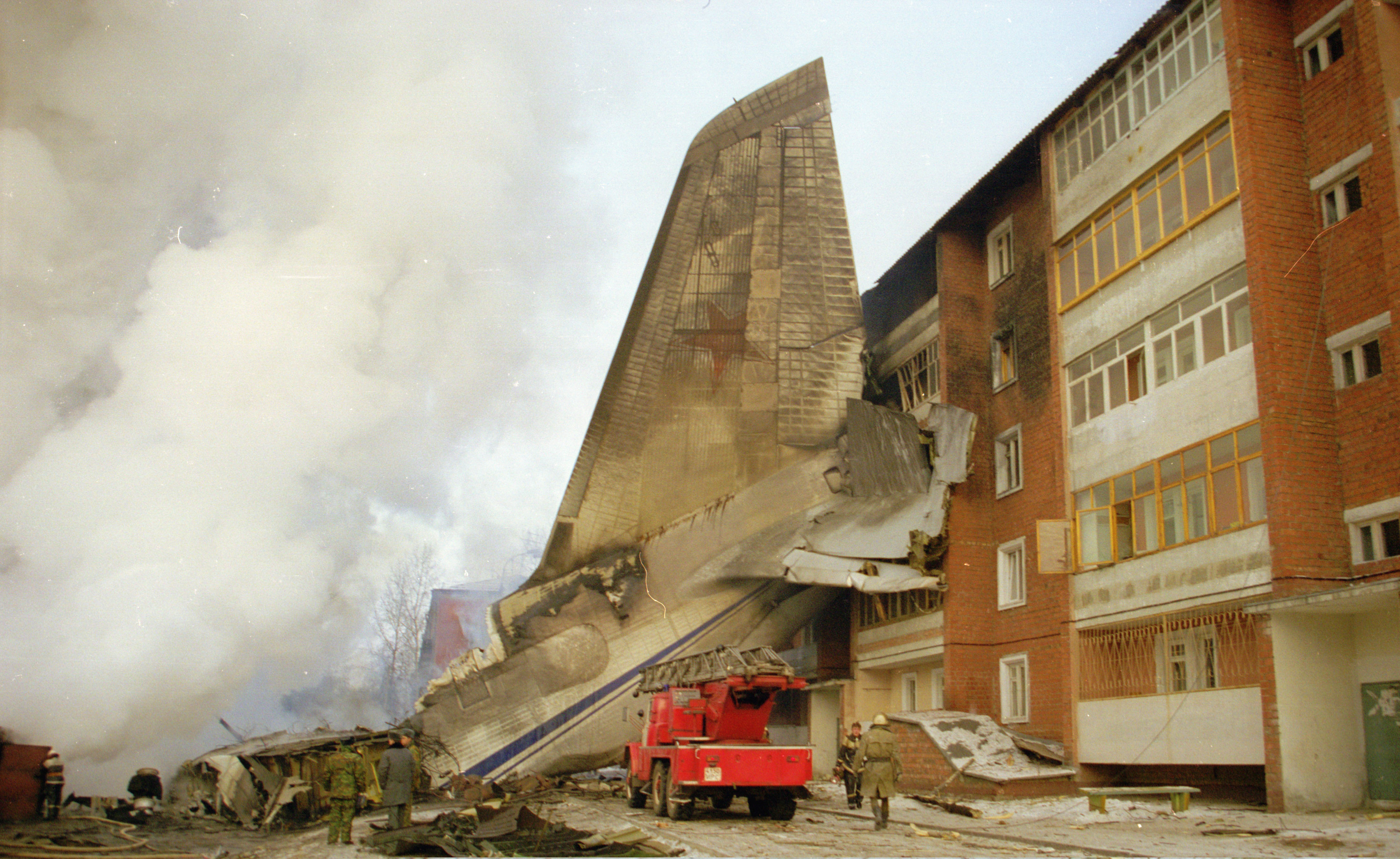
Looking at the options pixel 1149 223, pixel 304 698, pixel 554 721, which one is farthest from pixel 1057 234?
pixel 304 698

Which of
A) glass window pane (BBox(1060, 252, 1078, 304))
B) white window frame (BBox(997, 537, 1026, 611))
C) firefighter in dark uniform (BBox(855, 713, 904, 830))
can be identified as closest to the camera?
firefighter in dark uniform (BBox(855, 713, 904, 830))

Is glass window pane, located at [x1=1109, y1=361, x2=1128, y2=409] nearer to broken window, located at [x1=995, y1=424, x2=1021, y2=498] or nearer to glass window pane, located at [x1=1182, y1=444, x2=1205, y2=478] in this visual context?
glass window pane, located at [x1=1182, y1=444, x2=1205, y2=478]

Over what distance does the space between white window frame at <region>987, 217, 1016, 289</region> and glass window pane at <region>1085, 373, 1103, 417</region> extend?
4.51 m

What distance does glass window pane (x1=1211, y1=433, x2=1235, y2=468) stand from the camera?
15797 mm

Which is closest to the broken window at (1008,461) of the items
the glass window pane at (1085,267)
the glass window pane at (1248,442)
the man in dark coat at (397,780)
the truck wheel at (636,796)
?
the glass window pane at (1085,267)

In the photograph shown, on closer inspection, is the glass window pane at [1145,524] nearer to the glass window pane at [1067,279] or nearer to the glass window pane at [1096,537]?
the glass window pane at [1096,537]

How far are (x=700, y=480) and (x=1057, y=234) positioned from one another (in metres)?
9.96

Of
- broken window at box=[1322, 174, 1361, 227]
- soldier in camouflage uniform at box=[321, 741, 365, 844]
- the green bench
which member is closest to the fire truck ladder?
the green bench

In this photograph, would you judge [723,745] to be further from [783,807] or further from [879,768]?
[879,768]

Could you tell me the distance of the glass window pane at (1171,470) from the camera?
17.1 metres

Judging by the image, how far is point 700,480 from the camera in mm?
25000

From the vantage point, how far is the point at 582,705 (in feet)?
80.1

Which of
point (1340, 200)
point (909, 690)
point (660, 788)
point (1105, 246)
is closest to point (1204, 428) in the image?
point (1340, 200)

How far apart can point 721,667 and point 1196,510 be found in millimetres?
8189
